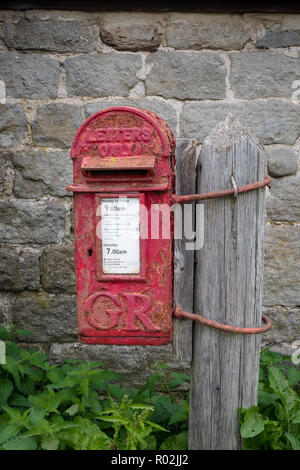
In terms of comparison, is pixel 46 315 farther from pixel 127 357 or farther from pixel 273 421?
pixel 273 421

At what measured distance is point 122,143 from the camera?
4.40 ft

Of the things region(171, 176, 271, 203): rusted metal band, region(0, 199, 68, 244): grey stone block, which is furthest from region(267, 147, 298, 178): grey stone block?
region(0, 199, 68, 244): grey stone block

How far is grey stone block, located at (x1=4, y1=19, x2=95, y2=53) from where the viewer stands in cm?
239

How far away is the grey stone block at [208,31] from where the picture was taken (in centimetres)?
238

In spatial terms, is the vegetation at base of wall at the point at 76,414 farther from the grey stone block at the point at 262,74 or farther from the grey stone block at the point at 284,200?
the grey stone block at the point at 262,74

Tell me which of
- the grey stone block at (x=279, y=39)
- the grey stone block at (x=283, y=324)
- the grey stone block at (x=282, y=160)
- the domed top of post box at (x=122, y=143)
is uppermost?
the grey stone block at (x=279, y=39)

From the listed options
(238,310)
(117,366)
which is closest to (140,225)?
Result: (238,310)

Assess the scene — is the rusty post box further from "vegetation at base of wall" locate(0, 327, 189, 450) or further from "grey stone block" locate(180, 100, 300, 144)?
"grey stone block" locate(180, 100, 300, 144)

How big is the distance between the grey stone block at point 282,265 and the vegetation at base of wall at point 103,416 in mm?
392

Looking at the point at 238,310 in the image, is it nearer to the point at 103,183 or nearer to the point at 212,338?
the point at 212,338

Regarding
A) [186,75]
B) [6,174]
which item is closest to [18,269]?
[6,174]

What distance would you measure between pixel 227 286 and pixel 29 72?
6.01 ft

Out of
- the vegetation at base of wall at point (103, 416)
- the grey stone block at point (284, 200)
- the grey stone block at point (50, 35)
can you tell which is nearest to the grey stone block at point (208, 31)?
the grey stone block at point (50, 35)

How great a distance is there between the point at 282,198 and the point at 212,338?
133 centimetres
